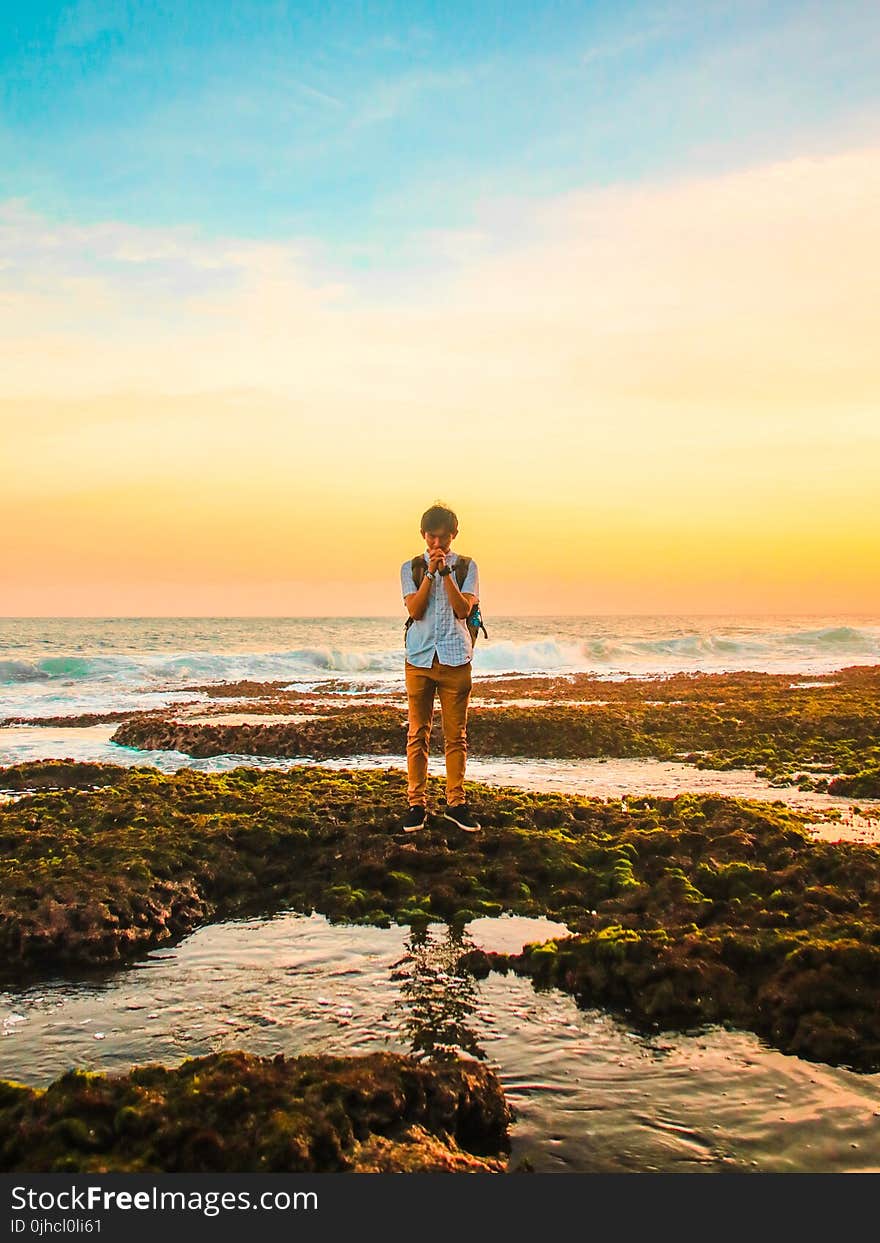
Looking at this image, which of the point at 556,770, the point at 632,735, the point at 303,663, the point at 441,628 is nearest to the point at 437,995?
the point at 441,628

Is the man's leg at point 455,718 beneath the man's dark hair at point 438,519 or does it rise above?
beneath

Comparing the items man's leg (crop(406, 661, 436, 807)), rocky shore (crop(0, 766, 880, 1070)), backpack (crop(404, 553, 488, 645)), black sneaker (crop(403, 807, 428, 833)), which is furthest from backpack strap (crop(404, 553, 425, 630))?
rocky shore (crop(0, 766, 880, 1070))

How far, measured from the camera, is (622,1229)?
307 centimetres

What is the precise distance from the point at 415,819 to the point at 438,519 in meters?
2.99

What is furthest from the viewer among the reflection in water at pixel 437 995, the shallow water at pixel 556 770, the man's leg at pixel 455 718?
the shallow water at pixel 556 770

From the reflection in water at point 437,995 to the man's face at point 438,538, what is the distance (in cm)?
338

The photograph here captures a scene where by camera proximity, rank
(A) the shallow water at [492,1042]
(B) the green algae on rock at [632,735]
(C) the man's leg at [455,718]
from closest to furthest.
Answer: (A) the shallow water at [492,1042]
(C) the man's leg at [455,718]
(B) the green algae on rock at [632,735]

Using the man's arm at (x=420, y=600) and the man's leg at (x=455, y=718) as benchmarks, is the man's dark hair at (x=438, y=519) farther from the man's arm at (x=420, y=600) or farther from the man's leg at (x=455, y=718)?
the man's leg at (x=455, y=718)

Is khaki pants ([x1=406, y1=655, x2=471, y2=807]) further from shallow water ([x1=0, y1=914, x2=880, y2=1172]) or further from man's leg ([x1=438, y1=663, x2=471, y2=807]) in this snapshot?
shallow water ([x1=0, y1=914, x2=880, y2=1172])

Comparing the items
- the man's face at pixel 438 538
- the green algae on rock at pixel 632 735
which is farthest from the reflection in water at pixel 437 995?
the green algae on rock at pixel 632 735

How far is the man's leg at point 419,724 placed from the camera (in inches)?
342

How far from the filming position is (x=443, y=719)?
8781 millimetres

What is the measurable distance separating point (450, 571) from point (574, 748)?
951 centimetres

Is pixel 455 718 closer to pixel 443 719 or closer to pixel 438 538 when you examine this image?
pixel 443 719
